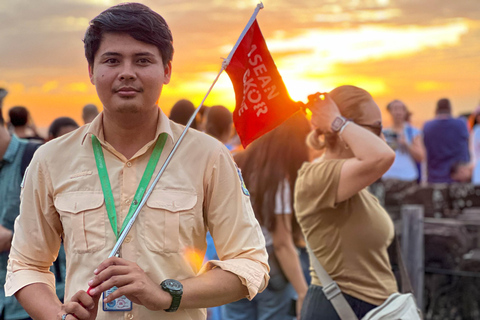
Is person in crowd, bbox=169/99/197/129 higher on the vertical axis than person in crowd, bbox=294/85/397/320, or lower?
higher

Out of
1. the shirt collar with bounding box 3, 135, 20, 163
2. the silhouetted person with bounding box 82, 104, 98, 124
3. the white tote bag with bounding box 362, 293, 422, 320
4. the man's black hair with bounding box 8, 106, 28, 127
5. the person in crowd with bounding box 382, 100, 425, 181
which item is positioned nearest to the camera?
the white tote bag with bounding box 362, 293, 422, 320

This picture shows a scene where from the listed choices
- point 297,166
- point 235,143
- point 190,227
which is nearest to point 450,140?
point 235,143

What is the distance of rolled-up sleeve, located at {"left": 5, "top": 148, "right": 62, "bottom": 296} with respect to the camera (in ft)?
7.28

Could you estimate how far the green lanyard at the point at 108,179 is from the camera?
212 centimetres

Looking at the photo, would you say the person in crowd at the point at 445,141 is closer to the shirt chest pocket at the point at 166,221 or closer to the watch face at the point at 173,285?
the shirt chest pocket at the point at 166,221

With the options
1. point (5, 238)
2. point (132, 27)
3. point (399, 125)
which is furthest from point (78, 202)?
point (399, 125)

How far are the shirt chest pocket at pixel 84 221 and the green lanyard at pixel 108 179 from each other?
3cm

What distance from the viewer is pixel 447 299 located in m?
7.20

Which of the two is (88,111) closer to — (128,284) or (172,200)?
(172,200)

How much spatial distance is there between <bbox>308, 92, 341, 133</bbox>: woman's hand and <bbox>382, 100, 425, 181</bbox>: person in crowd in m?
5.91

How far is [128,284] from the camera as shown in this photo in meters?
1.91

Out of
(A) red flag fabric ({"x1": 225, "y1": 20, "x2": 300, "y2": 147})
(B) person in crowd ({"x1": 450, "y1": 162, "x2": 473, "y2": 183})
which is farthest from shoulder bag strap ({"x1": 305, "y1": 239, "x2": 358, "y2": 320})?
(B) person in crowd ({"x1": 450, "y1": 162, "x2": 473, "y2": 183})

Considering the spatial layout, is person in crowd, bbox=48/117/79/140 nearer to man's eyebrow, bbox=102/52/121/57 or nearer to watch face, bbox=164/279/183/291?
man's eyebrow, bbox=102/52/121/57

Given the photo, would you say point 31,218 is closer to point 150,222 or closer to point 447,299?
point 150,222
